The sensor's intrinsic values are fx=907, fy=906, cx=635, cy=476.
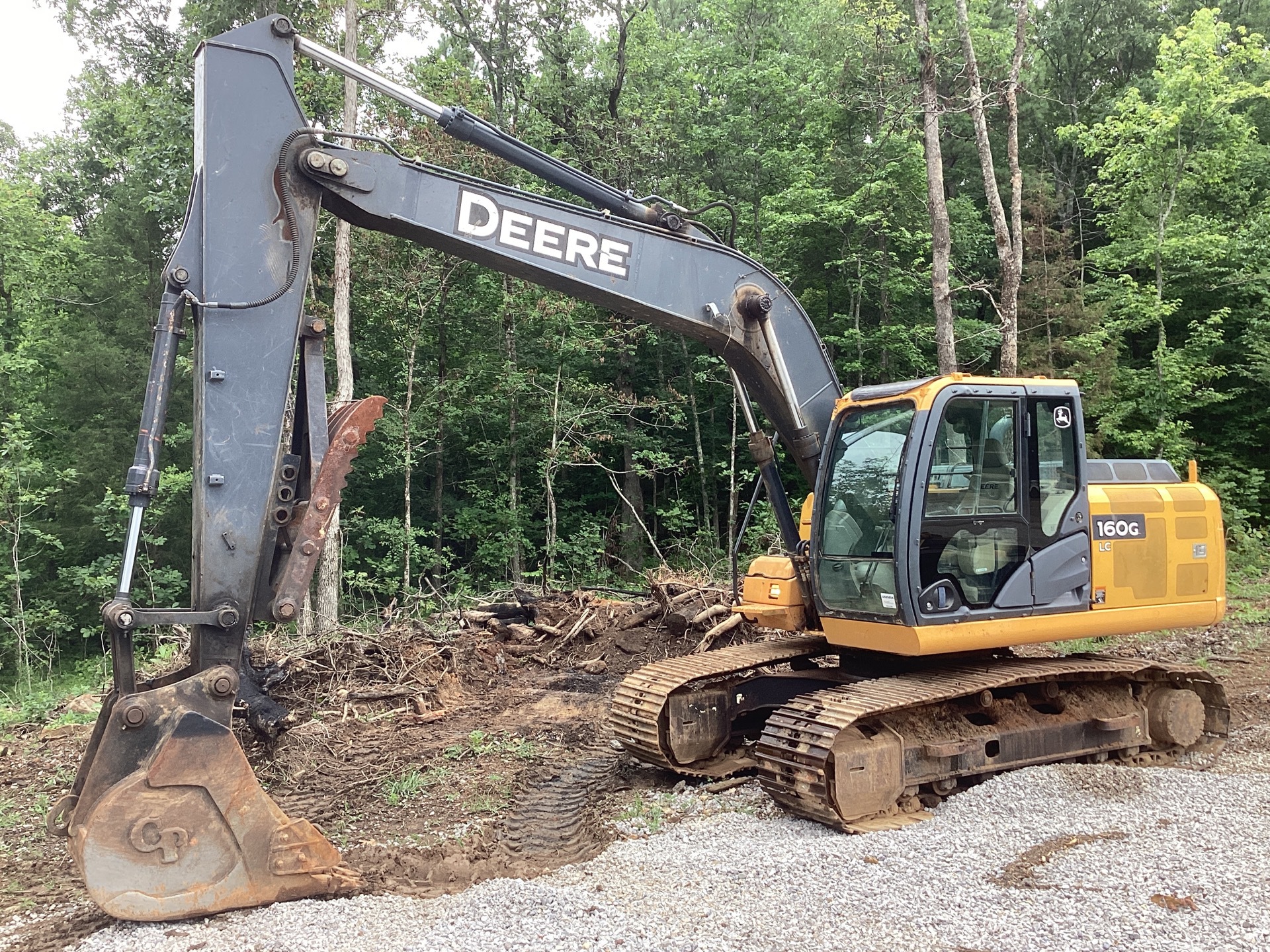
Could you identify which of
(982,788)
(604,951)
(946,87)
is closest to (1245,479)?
(946,87)

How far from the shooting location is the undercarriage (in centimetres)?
504

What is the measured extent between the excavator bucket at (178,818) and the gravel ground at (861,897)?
13 cm

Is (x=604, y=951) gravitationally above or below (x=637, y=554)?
below

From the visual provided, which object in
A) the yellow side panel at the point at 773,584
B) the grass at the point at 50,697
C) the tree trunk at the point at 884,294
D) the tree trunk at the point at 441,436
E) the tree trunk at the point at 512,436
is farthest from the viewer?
the tree trunk at the point at 884,294

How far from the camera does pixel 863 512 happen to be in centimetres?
550

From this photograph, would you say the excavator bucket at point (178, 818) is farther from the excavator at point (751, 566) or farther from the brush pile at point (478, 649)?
the brush pile at point (478, 649)

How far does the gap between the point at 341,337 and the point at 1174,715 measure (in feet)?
37.1

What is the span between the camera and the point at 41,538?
16984 millimetres

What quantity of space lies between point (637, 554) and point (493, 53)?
10.3 meters

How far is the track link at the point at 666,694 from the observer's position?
19.4 feet

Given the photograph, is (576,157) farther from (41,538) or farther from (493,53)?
(41,538)

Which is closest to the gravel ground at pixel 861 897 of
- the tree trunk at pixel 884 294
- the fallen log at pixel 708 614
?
the fallen log at pixel 708 614

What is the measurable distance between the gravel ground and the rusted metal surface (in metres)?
1.34

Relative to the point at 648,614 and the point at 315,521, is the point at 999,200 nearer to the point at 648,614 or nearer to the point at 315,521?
the point at 648,614
